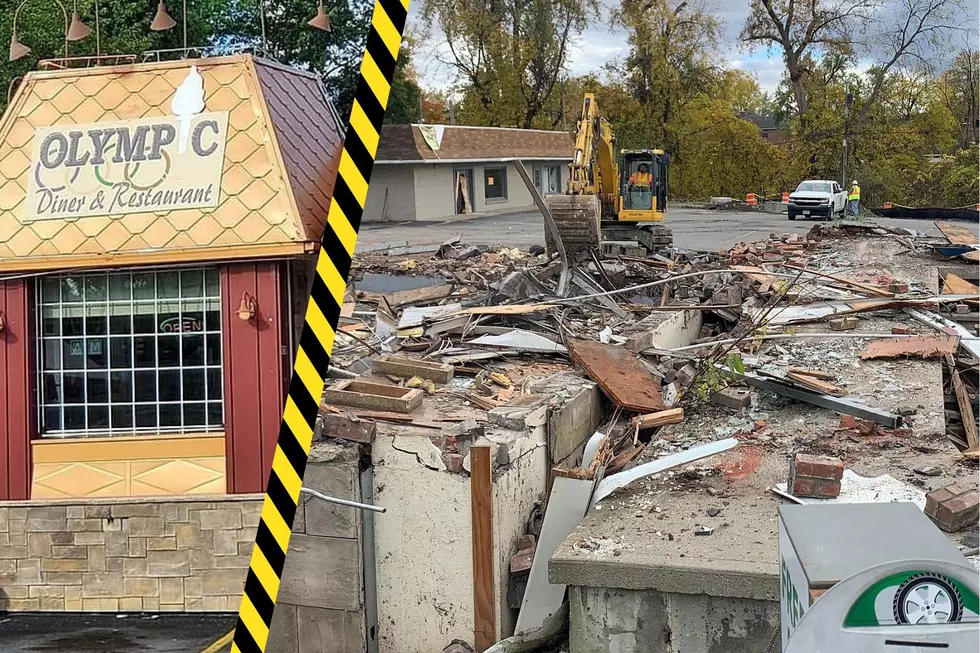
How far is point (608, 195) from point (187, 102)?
1122 cm

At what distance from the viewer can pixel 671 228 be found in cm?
1948

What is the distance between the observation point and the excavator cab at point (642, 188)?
14.9 meters

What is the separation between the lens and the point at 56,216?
14.9 ft

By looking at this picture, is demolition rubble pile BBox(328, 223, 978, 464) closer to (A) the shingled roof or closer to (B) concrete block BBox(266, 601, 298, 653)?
(B) concrete block BBox(266, 601, 298, 653)

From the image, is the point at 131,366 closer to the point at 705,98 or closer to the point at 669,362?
the point at 669,362

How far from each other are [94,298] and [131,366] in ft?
1.29

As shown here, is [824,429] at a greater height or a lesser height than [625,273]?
lesser

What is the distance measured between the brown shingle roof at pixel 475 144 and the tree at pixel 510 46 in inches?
41.9

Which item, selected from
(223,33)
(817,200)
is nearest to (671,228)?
(817,200)

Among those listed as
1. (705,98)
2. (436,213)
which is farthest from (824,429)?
(436,213)

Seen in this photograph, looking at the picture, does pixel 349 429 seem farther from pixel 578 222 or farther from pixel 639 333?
pixel 578 222

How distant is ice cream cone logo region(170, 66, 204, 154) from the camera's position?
459 centimetres

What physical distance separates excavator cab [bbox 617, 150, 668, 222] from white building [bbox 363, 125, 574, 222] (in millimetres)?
2050

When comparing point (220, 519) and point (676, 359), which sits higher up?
point (676, 359)
